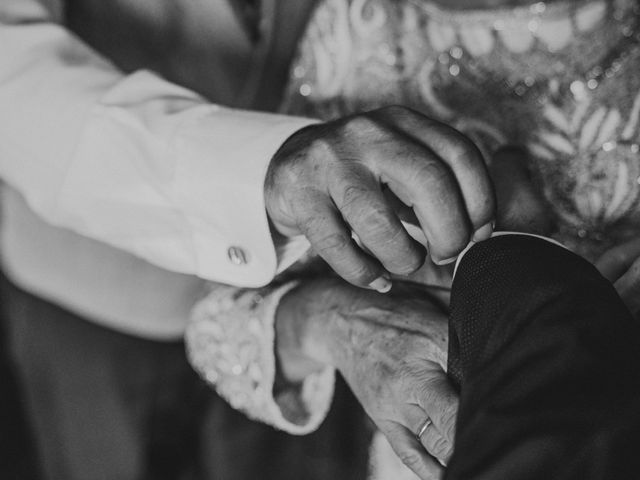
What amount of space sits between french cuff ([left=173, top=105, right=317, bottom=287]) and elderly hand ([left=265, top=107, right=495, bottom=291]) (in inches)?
1.8

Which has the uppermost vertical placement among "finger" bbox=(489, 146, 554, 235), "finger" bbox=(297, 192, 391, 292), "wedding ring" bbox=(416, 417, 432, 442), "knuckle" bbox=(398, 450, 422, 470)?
"finger" bbox=(489, 146, 554, 235)

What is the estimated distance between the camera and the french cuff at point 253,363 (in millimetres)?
511

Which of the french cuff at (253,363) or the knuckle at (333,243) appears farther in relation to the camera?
the french cuff at (253,363)

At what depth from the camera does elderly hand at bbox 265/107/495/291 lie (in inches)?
12.8

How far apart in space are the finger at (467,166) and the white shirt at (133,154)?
0.10 m

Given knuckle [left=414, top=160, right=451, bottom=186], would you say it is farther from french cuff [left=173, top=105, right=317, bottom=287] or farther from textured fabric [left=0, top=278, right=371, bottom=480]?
textured fabric [left=0, top=278, right=371, bottom=480]

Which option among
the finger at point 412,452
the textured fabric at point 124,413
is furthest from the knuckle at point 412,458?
the textured fabric at point 124,413

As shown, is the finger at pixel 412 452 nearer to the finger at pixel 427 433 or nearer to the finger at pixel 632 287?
the finger at pixel 427 433

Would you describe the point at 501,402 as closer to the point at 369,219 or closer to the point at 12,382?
the point at 369,219

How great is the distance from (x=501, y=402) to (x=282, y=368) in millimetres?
300

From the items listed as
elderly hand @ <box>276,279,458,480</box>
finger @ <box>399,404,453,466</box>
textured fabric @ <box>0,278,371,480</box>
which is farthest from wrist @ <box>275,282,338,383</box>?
textured fabric @ <box>0,278,371,480</box>

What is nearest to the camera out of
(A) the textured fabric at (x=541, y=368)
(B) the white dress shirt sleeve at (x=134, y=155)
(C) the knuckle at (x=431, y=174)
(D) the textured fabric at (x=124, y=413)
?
(A) the textured fabric at (x=541, y=368)

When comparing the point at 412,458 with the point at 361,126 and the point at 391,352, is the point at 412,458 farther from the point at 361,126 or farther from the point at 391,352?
the point at 361,126

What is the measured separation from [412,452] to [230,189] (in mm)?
189
